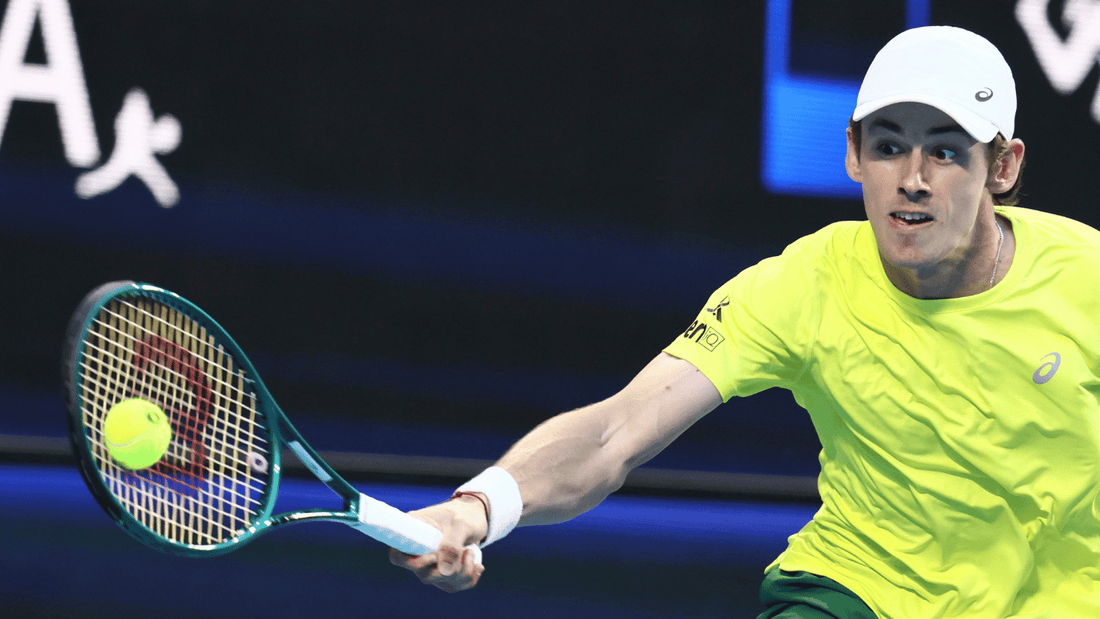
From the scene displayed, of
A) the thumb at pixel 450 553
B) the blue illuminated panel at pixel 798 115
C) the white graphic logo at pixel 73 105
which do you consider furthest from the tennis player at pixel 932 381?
the white graphic logo at pixel 73 105

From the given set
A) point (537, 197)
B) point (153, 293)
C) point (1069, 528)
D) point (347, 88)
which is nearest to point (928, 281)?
point (1069, 528)

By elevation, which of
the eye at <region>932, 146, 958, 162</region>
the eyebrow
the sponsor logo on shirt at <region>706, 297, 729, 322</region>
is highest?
the eyebrow

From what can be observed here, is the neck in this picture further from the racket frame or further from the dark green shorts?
the racket frame

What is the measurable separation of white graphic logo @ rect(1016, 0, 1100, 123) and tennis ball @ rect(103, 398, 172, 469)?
2.76 metres

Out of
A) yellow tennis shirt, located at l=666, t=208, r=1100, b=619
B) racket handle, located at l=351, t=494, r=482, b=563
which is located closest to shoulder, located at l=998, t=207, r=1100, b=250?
yellow tennis shirt, located at l=666, t=208, r=1100, b=619

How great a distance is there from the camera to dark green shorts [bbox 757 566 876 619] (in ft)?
6.18

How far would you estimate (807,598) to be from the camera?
1.93 meters

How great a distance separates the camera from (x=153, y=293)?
5.48ft

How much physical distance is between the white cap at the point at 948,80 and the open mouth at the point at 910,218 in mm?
137

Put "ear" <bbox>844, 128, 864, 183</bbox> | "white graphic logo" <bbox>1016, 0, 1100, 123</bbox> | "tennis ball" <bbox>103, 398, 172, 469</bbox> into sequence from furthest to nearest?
A: "white graphic logo" <bbox>1016, 0, 1100, 123</bbox>, "ear" <bbox>844, 128, 864, 183</bbox>, "tennis ball" <bbox>103, 398, 172, 469</bbox>

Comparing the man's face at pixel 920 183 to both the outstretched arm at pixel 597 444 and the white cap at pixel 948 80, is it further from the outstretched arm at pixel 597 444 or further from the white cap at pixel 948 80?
the outstretched arm at pixel 597 444

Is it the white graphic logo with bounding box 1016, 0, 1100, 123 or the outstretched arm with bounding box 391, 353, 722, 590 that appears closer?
the outstretched arm with bounding box 391, 353, 722, 590

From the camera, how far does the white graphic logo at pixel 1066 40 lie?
338 cm

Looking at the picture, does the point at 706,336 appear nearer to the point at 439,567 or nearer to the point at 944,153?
the point at 944,153
